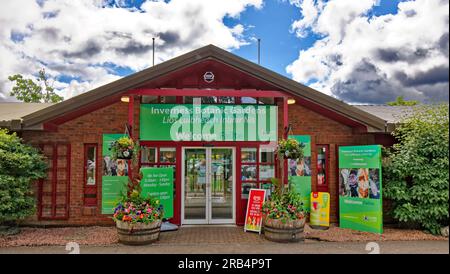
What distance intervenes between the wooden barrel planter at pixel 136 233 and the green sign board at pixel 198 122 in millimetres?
2459

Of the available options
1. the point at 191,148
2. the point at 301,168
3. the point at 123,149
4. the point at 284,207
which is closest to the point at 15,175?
the point at 123,149

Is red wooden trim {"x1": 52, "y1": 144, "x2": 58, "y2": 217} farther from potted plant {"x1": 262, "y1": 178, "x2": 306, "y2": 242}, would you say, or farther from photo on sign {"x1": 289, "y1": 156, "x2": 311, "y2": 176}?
photo on sign {"x1": 289, "y1": 156, "x2": 311, "y2": 176}

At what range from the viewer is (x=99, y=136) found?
8.47 metres

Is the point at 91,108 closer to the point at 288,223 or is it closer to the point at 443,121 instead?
the point at 288,223

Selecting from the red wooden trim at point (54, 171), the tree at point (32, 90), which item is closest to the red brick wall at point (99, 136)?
the red wooden trim at point (54, 171)

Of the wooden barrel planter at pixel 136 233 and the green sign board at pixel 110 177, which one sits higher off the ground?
the green sign board at pixel 110 177

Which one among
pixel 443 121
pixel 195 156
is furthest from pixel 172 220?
pixel 443 121

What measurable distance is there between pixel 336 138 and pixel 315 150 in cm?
65

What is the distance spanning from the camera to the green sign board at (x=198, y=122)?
8.35m

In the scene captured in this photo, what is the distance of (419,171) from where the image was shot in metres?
7.58

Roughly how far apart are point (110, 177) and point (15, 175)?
2.07m

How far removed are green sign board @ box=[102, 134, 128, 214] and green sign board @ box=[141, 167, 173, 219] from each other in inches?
38.7

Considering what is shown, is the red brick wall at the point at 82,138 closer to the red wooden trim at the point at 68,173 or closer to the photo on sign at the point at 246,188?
the red wooden trim at the point at 68,173

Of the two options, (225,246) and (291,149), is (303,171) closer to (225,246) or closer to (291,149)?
(291,149)
